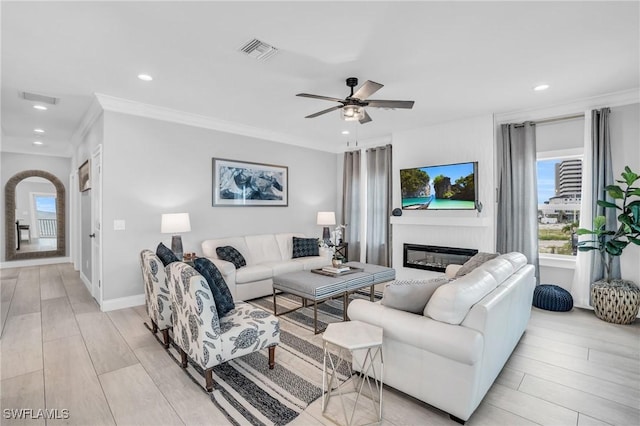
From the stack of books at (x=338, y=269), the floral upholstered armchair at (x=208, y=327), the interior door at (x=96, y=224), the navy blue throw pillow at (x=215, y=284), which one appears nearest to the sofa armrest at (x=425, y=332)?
the floral upholstered armchair at (x=208, y=327)

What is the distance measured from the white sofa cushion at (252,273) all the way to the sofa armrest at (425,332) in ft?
7.63

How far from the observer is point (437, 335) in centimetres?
186

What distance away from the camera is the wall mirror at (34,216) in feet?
21.6

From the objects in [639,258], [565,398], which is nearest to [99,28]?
[565,398]

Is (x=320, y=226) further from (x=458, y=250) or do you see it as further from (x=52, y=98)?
(x=52, y=98)

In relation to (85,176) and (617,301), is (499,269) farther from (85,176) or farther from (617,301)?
(85,176)

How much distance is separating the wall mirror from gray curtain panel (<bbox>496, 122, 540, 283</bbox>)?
927 centimetres

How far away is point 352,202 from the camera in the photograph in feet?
21.4

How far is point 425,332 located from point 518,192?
3535 mm

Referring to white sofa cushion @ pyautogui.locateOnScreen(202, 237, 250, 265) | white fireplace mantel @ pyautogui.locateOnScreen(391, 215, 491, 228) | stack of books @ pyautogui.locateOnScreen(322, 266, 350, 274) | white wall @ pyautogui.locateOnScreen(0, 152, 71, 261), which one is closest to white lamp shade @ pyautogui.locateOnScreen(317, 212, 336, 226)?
white fireplace mantel @ pyautogui.locateOnScreen(391, 215, 491, 228)

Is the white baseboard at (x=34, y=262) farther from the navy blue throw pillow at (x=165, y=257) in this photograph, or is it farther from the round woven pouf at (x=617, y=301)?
the round woven pouf at (x=617, y=301)

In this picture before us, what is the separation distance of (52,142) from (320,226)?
19.8ft

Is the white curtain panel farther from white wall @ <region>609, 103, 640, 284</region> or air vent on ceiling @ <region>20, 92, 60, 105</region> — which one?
air vent on ceiling @ <region>20, 92, 60, 105</region>

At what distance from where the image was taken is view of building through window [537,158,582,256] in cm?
430
